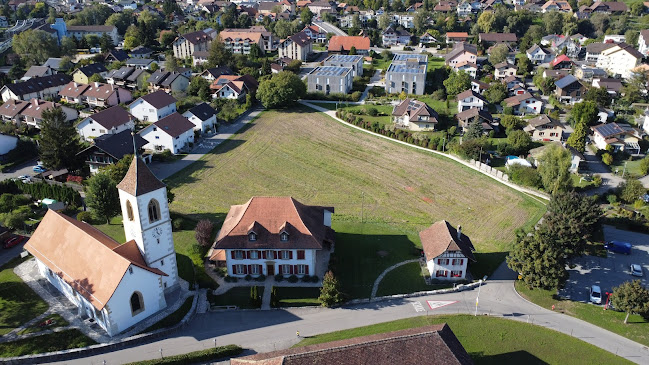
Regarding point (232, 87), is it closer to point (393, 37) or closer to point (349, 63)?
point (349, 63)

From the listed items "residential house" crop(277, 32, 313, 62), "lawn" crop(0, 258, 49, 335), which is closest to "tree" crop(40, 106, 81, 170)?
"lawn" crop(0, 258, 49, 335)

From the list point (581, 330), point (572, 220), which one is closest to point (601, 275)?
point (572, 220)

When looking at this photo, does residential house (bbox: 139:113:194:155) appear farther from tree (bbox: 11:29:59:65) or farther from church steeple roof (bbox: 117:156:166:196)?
tree (bbox: 11:29:59:65)

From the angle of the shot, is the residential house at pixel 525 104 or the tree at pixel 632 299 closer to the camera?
the tree at pixel 632 299

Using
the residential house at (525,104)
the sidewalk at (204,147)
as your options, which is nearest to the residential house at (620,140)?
the residential house at (525,104)

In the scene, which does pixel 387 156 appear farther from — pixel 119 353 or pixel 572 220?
pixel 119 353

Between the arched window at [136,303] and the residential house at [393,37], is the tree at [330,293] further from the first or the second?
the residential house at [393,37]
